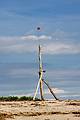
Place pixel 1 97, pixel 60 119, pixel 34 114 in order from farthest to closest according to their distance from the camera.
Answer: pixel 1 97 < pixel 34 114 < pixel 60 119

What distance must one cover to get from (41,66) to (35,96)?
4.34m

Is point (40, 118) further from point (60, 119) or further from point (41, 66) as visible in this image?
point (41, 66)

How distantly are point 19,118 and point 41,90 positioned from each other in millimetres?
34167

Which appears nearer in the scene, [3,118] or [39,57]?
[3,118]

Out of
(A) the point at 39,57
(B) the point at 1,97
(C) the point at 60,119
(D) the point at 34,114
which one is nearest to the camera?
(C) the point at 60,119

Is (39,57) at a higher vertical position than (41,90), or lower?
higher

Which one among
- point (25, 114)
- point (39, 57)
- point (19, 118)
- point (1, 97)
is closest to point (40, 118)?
point (19, 118)

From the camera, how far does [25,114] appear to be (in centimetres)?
4056

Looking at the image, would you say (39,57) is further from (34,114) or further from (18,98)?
(34,114)

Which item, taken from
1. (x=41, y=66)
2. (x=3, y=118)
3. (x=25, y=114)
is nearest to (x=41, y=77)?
(x=41, y=66)

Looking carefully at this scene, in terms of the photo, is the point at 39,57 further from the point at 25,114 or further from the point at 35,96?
the point at 25,114

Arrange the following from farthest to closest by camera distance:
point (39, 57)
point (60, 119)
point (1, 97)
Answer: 1. point (1, 97)
2. point (39, 57)
3. point (60, 119)

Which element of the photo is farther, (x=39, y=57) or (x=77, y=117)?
(x=39, y=57)

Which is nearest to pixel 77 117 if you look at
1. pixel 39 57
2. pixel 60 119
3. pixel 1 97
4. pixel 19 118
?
pixel 60 119
